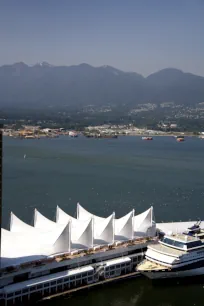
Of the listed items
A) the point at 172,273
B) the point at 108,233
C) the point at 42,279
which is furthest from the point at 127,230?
the point at 42,279

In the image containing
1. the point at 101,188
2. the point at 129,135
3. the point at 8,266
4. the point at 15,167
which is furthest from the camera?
the point at 129,135

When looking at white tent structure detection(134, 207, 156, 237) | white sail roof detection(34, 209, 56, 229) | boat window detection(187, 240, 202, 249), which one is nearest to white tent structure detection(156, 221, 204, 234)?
white tent structure detection(134, 207, 156, 237)

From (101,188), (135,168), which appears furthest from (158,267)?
(135,168)

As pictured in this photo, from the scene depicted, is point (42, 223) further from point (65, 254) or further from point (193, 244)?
point (193, 244)

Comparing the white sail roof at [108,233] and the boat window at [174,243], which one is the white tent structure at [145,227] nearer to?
the boat window at [174,243]

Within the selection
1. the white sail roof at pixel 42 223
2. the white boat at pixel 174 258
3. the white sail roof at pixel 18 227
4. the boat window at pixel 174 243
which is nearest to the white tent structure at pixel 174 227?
the boat window at pixel 174 243

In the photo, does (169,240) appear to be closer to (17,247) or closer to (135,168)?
(17,247)
